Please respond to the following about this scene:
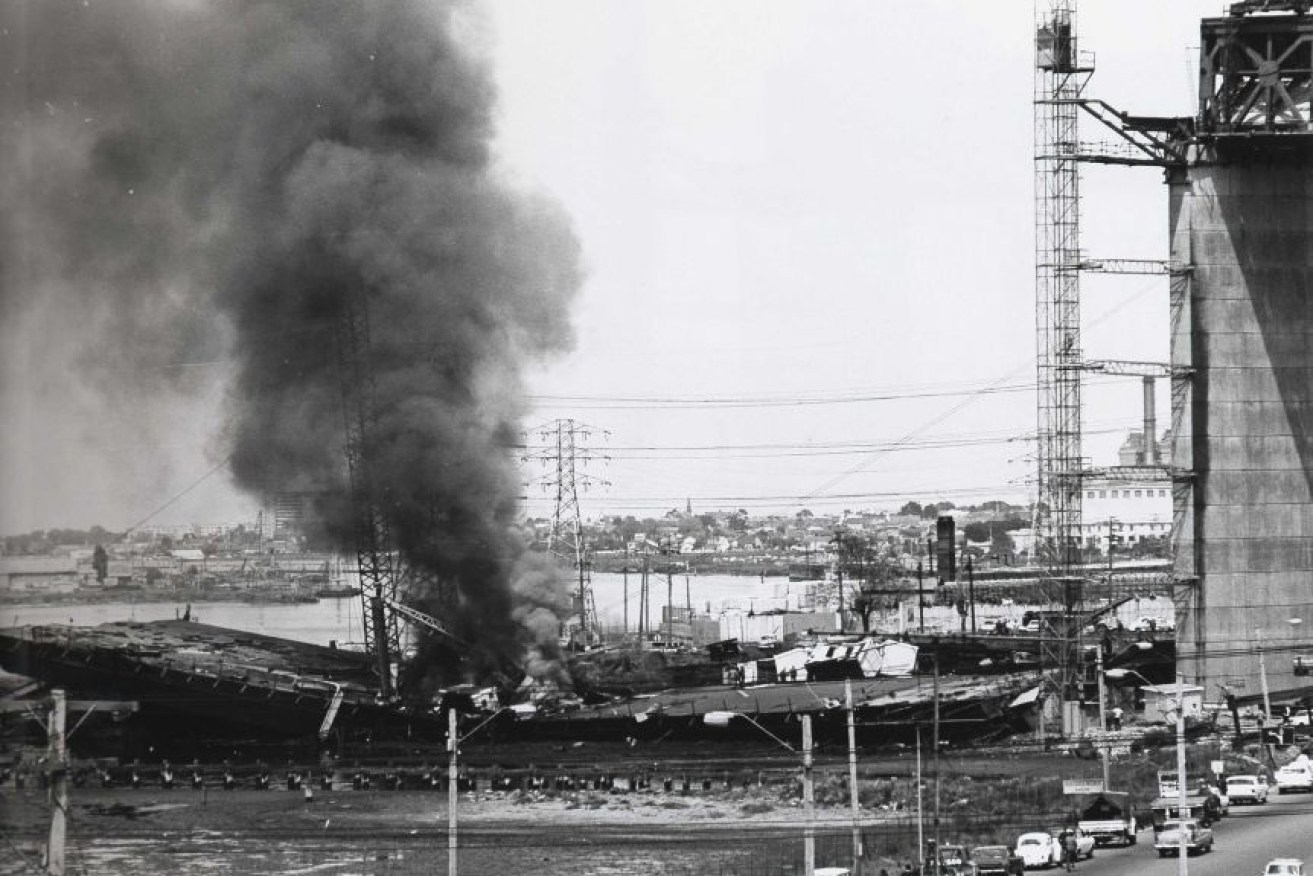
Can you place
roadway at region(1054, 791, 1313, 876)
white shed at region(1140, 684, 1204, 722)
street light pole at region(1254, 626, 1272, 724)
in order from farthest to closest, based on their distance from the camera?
street light pole at region(1254, 626, 1272, 724) < white shed at region(1140, 684, 1204, 722) < roadway at region(1054, 791, 1313, 876)

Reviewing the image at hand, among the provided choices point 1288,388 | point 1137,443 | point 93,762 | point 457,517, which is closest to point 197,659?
point 93,762

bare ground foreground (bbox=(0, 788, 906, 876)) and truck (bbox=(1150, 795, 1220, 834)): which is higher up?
truck (bbox=(1150, 795, 1220, 834))

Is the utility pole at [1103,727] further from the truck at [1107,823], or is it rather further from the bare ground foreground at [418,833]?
the bare ground foreground at [418,833]

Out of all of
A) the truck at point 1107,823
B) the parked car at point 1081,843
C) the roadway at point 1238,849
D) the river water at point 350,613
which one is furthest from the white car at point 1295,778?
the river water at point 350,613

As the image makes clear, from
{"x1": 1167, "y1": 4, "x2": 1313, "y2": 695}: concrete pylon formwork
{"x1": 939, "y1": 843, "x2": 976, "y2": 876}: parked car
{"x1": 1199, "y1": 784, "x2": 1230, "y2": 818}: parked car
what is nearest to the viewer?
{"x1": 939, "y1": 843, "x2": 976, "y2": 876}: parked car

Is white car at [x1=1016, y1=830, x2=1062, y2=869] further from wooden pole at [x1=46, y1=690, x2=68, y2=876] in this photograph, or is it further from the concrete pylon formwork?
the concrete pylon formwork

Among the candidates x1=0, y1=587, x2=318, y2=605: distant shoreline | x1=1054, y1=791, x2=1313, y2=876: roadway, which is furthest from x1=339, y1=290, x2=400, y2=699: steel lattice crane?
x1=1054, y1=791, x2=1313, y2=876: roadway
